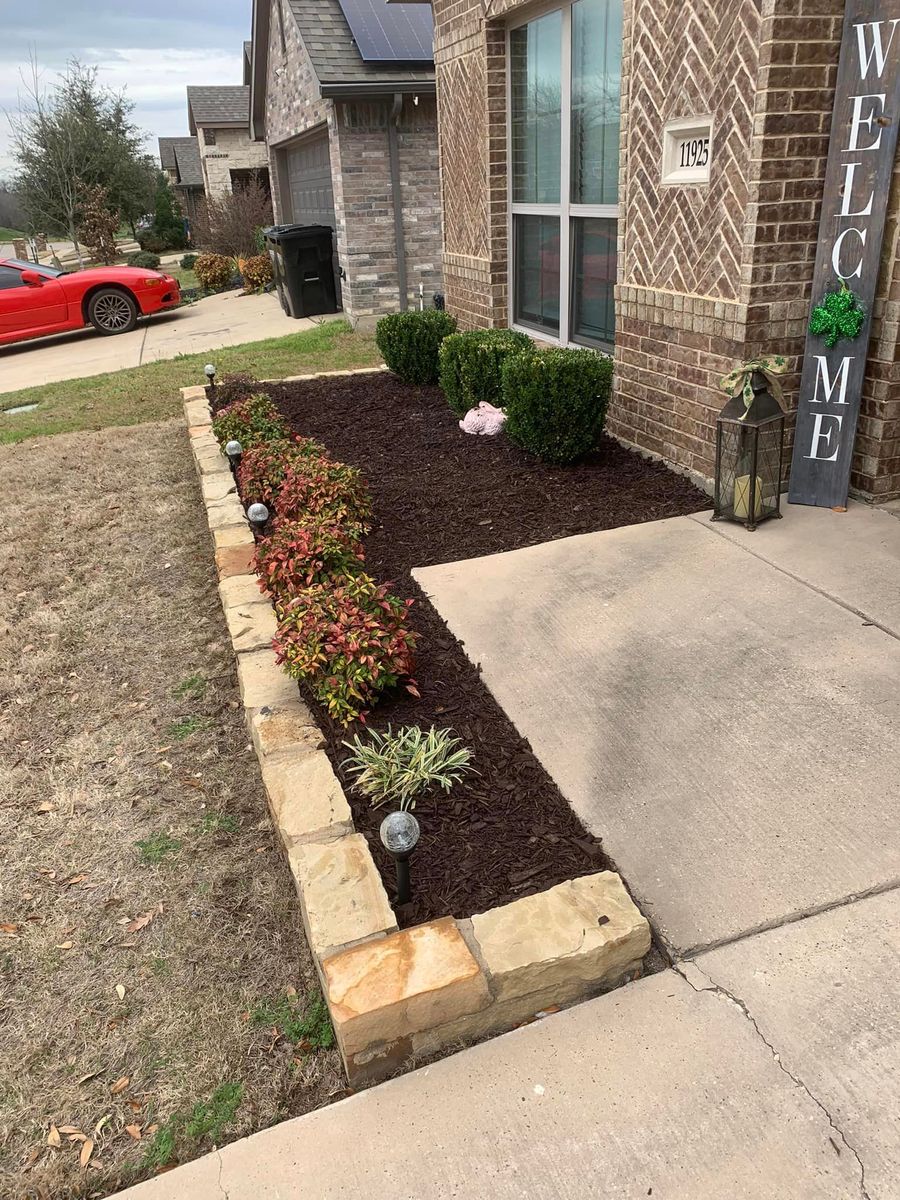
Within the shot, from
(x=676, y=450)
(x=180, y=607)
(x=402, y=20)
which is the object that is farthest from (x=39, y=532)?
(x=402, y=20)

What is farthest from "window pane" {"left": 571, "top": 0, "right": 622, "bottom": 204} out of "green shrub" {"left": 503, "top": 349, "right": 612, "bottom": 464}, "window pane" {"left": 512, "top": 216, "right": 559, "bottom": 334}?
"green shrub" {"left": 503, "top": 349, "right": 612, "bottom": 464}

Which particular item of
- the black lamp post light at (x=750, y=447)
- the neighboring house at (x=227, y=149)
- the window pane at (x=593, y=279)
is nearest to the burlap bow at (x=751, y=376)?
the black lamp post light at (x=750, y=447)

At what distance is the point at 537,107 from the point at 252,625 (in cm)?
498

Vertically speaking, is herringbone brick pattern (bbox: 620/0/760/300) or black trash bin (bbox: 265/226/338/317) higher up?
herringbone brick pattern (bbox: 620/0/760/300)

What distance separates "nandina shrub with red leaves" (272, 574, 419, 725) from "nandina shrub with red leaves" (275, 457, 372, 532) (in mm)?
1044

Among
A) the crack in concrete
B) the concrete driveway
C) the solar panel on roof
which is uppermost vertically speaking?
the solar panel on roof

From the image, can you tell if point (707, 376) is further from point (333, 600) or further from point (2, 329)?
point (2, 329)

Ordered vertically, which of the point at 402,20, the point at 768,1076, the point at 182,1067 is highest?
the point at 402,20

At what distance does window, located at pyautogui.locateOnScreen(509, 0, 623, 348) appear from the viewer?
5645 mm

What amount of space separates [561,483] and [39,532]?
134 inches

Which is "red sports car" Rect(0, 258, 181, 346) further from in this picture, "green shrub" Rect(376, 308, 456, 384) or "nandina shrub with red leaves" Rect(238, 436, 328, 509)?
"nandina shrub with red leaves" Rect(238, 436, 328, 509)

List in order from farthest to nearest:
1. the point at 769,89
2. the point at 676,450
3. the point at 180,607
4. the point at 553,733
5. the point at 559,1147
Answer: the point at 676,450
the point at 180,607
the point at 769,89
the point at 553,733
the point at 559,1147

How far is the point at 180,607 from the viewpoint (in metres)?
4.51

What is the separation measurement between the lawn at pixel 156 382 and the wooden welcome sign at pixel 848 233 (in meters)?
6.20
